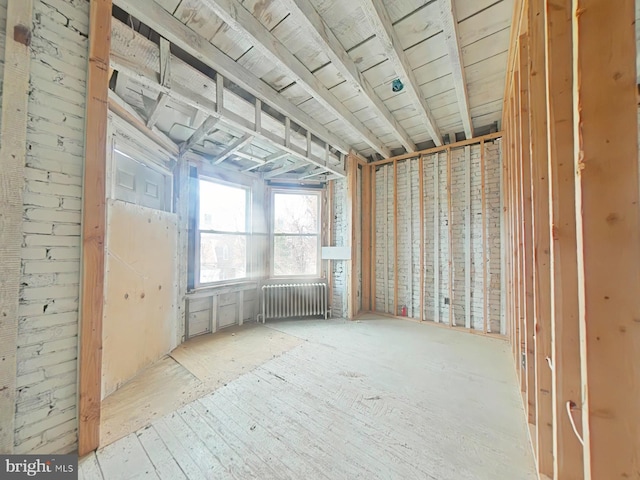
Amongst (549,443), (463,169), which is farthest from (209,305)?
(463,169)

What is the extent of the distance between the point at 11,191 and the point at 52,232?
25 cm

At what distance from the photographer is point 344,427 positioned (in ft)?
5.44

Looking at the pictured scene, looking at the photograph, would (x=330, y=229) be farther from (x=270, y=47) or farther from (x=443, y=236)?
(x=270, y=47)

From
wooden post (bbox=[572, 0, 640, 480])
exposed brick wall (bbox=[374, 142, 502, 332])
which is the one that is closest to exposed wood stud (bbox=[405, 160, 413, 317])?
exposed brick wall (bbox=[374, 142, 502, 332])

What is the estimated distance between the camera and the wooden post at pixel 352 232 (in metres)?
4.22

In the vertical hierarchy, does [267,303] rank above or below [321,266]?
below

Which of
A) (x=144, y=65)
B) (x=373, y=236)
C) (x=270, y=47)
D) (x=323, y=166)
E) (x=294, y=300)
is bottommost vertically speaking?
(x=294, y=300)

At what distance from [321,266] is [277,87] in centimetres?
303

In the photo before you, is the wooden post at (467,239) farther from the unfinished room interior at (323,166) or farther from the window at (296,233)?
the window at (296,233)

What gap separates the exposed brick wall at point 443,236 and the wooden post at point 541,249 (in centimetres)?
246

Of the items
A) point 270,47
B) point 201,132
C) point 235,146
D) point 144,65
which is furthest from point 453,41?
point 201,132

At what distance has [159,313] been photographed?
272cm

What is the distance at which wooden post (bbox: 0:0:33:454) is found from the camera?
1.16m

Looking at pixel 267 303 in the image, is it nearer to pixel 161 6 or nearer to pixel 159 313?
pixel 159 313
